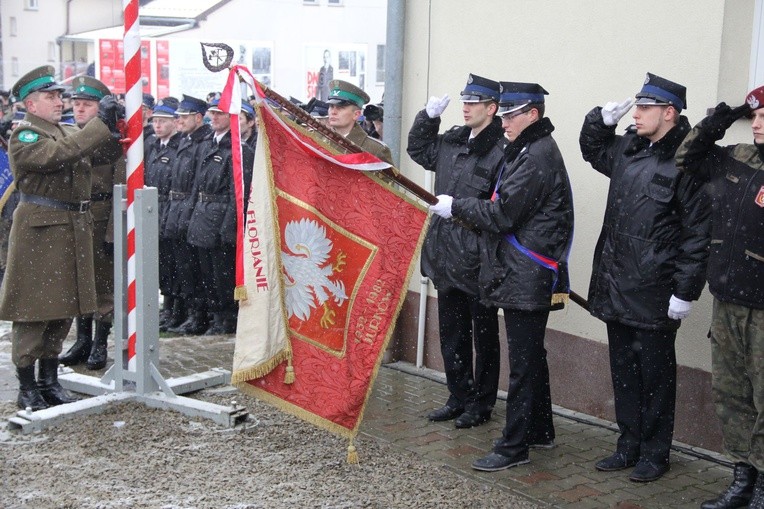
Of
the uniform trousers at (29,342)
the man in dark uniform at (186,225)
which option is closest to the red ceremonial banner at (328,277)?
the uniform trousers at (29,342)

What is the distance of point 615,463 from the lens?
5.59 m

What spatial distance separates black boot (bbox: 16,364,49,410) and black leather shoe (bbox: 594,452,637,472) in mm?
3710

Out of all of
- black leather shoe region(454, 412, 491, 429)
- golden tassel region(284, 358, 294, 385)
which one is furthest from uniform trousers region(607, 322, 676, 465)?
golden tassel region(284, 358, 294, 385)

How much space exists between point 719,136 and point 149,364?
3948 millimetres

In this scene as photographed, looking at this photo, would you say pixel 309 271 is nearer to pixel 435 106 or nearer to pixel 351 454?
pixel 351 454

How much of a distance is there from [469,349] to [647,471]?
4.99 feet

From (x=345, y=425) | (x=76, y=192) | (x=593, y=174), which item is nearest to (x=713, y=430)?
(x=593, y=174)

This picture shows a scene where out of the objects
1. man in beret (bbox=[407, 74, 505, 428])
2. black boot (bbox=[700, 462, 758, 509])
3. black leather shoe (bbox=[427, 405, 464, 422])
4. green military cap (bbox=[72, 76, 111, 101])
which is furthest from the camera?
green military cap (bbox=[72, 76, 111, 101])

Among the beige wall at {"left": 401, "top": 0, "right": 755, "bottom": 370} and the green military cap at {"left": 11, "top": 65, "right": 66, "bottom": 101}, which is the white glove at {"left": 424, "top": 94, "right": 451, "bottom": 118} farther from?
the green military cap at {"left": 11, "top": 65, "right": 66, "bottom": 101}

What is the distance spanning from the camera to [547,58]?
6770 millimetres

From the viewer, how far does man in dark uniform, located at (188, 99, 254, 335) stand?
9.03 m

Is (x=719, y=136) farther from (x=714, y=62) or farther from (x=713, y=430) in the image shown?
(x=713, y=430)

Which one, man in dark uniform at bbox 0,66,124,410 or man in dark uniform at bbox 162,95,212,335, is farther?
man in dark uniform at bbox 162,95,212,335

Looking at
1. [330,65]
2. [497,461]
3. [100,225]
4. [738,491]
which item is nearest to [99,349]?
[100,225]
